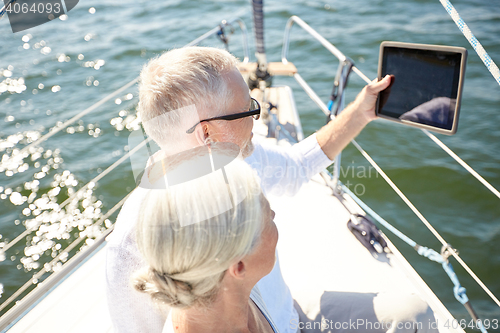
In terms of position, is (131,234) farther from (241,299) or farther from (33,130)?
(33,130)

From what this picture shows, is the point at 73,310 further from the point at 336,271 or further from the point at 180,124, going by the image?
the point at 336,271

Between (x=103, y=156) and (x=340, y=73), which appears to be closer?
(x=340, y=73)

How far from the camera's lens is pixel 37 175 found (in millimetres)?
3504

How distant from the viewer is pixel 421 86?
1047 mm

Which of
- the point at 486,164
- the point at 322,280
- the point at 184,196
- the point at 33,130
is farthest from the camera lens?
the point at 33,130

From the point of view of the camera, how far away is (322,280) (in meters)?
1.46

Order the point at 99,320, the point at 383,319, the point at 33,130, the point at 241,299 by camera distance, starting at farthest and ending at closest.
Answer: the point at 33,130 < the point at 99,320 < the point at 383,319 < the point at 241,299

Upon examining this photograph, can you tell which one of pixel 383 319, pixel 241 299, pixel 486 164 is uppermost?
pixel 241 299

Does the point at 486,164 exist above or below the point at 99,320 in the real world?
below

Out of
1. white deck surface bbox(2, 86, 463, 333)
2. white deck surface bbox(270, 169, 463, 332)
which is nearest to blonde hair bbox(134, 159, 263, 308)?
white deck surface bbox(2, 86, 463, 333)

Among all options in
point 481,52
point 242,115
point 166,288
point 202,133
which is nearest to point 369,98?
point 481,52

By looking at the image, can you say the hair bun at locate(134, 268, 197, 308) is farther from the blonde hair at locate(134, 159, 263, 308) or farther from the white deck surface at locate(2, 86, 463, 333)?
the white deck surface at locate(2, 86, 463, 333)

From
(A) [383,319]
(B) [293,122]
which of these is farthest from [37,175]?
(A) [383,319]

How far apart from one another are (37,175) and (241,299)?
3.50 meters
